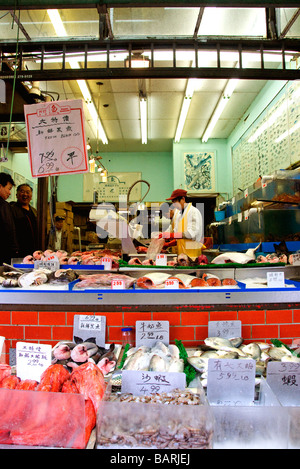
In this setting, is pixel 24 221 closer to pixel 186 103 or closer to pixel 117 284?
pixel 117 284

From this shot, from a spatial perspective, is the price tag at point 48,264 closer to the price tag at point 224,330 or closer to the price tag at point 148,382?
the price tag at point 224,330

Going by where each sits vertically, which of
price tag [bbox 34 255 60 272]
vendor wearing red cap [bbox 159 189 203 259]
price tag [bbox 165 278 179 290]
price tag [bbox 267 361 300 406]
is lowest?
price tag [bbox 267 361 300 406]

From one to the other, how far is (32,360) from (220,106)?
27.7 feet

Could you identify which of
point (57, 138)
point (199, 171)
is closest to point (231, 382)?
point (57, 138)

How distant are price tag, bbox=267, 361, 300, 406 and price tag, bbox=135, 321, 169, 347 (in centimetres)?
74

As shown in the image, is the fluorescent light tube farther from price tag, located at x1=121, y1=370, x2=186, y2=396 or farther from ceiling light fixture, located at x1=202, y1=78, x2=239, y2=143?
price tag, located at x1=121, y1=370, x2=186, y2=396

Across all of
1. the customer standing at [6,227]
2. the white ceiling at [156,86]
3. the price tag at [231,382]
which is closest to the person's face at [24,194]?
the customer standing at [6,227]

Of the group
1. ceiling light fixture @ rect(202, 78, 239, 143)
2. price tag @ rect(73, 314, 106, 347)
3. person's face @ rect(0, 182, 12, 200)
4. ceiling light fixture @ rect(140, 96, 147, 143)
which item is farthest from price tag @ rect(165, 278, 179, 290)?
ceiling light fixture @ rect(140, 96, 147, 143)

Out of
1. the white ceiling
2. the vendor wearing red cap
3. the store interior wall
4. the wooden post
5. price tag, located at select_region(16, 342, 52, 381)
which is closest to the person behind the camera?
price tag, located at select_region(16, 342, 52, 381)

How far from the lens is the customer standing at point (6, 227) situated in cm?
440

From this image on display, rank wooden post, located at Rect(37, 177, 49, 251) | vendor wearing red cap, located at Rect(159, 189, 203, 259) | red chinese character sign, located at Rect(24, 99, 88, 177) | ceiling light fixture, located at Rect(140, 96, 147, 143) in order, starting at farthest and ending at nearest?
1. ceiling light fixture, located at Rect(140, 96, 147, 143)
2. wooden post, located at Rect(37, 177, 49, 251)
3. vendor wearing red cap, located at Rect(159, 189, 203, 259)
4. red chinese character sign, located at Rect(24, 99, 88, 177)

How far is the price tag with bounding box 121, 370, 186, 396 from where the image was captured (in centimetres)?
151

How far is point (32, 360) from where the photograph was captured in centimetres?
171
